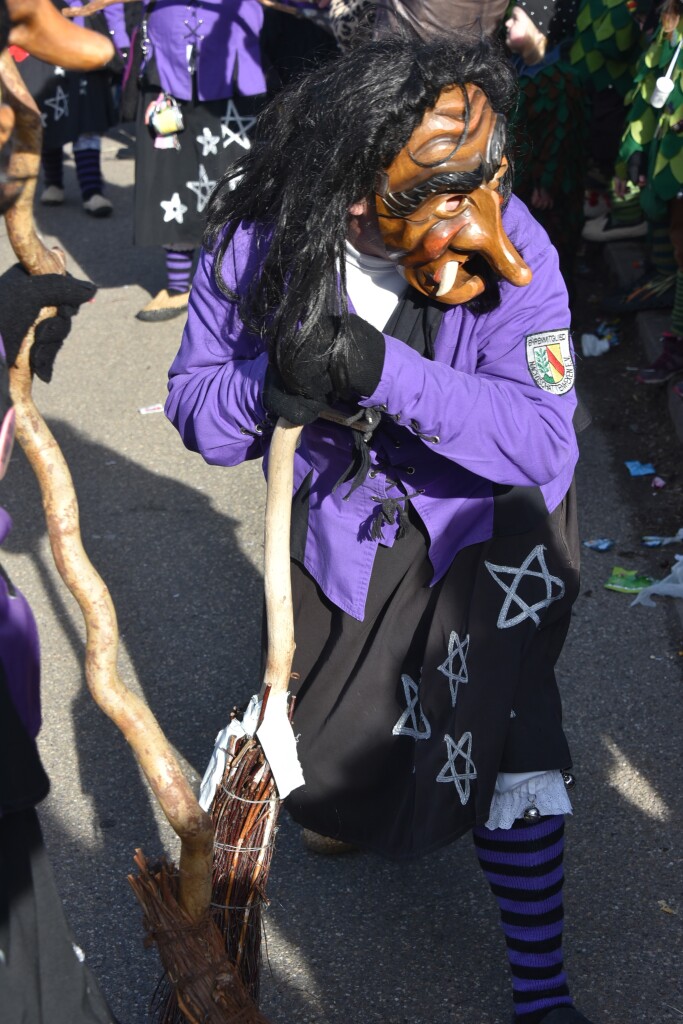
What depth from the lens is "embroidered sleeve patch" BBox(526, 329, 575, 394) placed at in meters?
2.00

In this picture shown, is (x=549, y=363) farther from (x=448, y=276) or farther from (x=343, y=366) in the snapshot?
(x=343, y=366)

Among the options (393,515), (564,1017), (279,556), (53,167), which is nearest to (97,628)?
(279,556)

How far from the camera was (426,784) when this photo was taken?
2.12 metres

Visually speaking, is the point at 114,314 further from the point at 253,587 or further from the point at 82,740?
the point at 82,740

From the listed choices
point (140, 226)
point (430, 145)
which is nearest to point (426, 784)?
point (430, 145)

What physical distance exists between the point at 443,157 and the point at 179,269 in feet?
14.6

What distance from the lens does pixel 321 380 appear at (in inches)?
A: 72.5

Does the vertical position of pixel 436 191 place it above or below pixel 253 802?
above

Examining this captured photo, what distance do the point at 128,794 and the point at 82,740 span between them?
284 millimetres

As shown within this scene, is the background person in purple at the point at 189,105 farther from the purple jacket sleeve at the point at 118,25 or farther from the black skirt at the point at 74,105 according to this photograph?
the black skirt at the point at 74,105

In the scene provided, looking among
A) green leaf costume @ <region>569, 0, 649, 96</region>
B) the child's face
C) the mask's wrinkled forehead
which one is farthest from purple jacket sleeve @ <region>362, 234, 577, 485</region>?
green leaf costume @ <region>569, 0, 649, 96</region>

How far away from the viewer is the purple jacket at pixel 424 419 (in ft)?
6.32

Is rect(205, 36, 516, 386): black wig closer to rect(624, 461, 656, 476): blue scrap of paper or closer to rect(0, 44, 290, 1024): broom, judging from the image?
rect(0, 44, 290, 1024): broom

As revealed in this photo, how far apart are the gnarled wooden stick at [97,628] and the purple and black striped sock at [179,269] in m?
4.40
